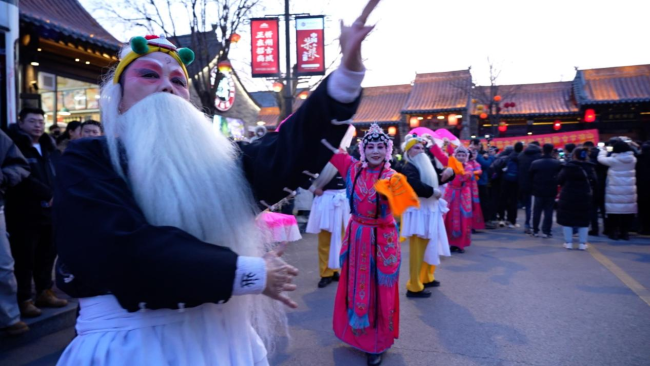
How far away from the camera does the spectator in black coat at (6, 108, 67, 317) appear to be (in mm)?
3861

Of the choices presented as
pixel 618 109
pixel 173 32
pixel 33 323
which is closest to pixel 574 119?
pixel 618 109

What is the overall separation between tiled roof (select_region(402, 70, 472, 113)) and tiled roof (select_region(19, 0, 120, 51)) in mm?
18408

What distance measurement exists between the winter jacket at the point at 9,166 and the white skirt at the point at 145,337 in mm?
2879

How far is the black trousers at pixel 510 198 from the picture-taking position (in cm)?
989

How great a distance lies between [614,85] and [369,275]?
2248cm

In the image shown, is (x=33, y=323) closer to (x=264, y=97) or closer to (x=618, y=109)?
(x=618, y=109)

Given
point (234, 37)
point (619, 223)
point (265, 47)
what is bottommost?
point (619, 223)

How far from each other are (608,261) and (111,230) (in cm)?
751

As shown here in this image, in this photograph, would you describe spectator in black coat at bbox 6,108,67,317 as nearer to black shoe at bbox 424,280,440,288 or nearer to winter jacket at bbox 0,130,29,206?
winter jacket at bbox 0,130,29,206

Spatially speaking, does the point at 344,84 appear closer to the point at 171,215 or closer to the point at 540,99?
the point at 171,215

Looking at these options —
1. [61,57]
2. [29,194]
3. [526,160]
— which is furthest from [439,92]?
[29,194]

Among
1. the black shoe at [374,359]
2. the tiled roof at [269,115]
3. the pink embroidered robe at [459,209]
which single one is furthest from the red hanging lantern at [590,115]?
the black shoe at [374,359]

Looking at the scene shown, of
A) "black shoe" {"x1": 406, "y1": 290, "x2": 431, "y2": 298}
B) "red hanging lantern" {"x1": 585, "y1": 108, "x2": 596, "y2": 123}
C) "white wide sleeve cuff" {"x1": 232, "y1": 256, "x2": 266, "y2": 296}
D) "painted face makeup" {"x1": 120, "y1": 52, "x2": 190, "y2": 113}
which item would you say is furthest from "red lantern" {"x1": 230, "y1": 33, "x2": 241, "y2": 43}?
"red hanging lantern" {"x1": 585, "y1": 108, "x2": 596, "y2": 123}

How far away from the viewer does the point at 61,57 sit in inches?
287
